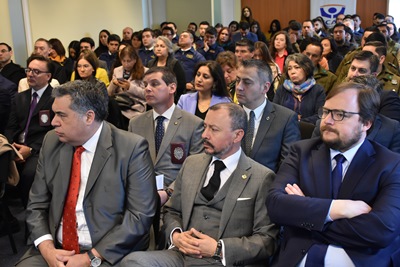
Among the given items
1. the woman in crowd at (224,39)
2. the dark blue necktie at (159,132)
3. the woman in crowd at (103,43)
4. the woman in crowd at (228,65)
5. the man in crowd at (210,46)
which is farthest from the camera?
the woman in crowd at (224,39)

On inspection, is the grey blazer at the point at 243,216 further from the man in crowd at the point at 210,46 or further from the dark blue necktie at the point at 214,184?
the man in crowd at the point at 210,46

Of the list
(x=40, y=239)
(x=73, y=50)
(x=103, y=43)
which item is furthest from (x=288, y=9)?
(x=40, y=239)

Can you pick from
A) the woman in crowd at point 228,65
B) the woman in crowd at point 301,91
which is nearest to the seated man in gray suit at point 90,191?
the woman in crowd at point 301,91

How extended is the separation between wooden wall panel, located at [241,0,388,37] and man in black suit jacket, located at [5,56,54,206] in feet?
39.3

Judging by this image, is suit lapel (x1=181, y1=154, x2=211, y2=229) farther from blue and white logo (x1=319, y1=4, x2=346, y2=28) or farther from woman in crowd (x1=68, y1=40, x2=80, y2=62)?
blue and white logo (x1=319, y1=4, x2=346, y2=28)

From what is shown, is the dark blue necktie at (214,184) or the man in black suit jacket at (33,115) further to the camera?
the man in black suit jacket at (33,115)

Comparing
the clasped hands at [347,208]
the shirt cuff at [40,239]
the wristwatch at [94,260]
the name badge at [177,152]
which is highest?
the clasped hands at [347,208]

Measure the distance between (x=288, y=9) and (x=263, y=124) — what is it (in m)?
12.7

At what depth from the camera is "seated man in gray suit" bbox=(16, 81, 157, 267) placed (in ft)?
7.22

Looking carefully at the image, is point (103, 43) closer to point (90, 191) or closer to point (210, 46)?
point (210, 46)

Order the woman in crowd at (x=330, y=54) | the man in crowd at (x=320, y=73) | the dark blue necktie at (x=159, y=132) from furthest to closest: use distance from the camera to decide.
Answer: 1. the woman in crowd at (x=330, y=54)
2. the man in crowd at (x=320, y=73)
3. the dark blue necktie at (x=159, y=132)

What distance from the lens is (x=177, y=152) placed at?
3.04 meters

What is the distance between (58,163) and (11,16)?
5738 millimetres

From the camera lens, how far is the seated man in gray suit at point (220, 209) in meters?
2.11
